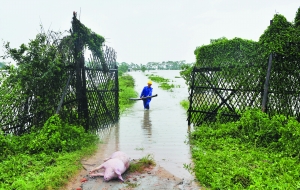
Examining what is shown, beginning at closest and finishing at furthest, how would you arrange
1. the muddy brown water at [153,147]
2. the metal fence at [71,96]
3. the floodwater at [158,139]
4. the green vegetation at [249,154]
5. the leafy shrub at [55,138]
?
the green vegetation at [249,154], the muddy brown water at [153,147], the leafy shrub at [55,138], the floodwater at [158,139], the metal fence at [71,96]

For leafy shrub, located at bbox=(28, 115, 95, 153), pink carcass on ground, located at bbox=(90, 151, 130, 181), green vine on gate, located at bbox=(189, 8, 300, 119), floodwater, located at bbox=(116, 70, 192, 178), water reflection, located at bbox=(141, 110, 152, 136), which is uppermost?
green vine on gate, located at bbox=(189, 8, 300, 119)

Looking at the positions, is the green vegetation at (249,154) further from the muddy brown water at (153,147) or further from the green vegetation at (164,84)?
the green vegetation at (164,84)

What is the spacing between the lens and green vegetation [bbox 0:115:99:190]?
4207 mm

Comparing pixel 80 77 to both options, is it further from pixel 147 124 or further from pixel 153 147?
pixel 147 124

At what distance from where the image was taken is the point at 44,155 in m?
5.21

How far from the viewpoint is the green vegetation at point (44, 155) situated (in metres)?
4.21

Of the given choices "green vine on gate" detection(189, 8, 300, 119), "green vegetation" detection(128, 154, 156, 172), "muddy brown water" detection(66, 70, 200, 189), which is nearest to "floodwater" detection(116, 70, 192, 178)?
"muddy brown water" detection(66, 70, 200, 189)

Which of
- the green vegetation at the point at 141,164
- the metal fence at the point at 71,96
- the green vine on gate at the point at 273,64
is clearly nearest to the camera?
the green vegetation at the point at 141,164

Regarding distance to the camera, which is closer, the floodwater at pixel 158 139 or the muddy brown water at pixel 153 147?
the muddy brown water at pixel 153 147

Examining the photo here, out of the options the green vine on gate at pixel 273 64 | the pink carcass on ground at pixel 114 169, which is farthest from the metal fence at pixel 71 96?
the green vine on gate at pixel 273 64

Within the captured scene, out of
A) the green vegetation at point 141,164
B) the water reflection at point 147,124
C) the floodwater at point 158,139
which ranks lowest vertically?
the water reflection at point 147,124

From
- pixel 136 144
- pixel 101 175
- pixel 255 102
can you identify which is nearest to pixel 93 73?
pixel 136 144

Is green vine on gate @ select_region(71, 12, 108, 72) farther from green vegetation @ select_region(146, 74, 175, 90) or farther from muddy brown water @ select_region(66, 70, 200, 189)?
green vegetation @ select_region(146, 74, 175, 90)

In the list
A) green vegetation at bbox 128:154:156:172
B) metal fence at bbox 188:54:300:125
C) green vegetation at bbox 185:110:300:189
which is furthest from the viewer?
metal fence at bbox 188:54:300:125
